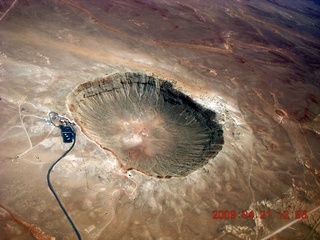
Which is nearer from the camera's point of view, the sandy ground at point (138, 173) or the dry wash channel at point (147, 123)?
the sandy ground at point (138, 173)

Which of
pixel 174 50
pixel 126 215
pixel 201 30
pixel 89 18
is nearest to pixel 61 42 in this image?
pixel 89 18
